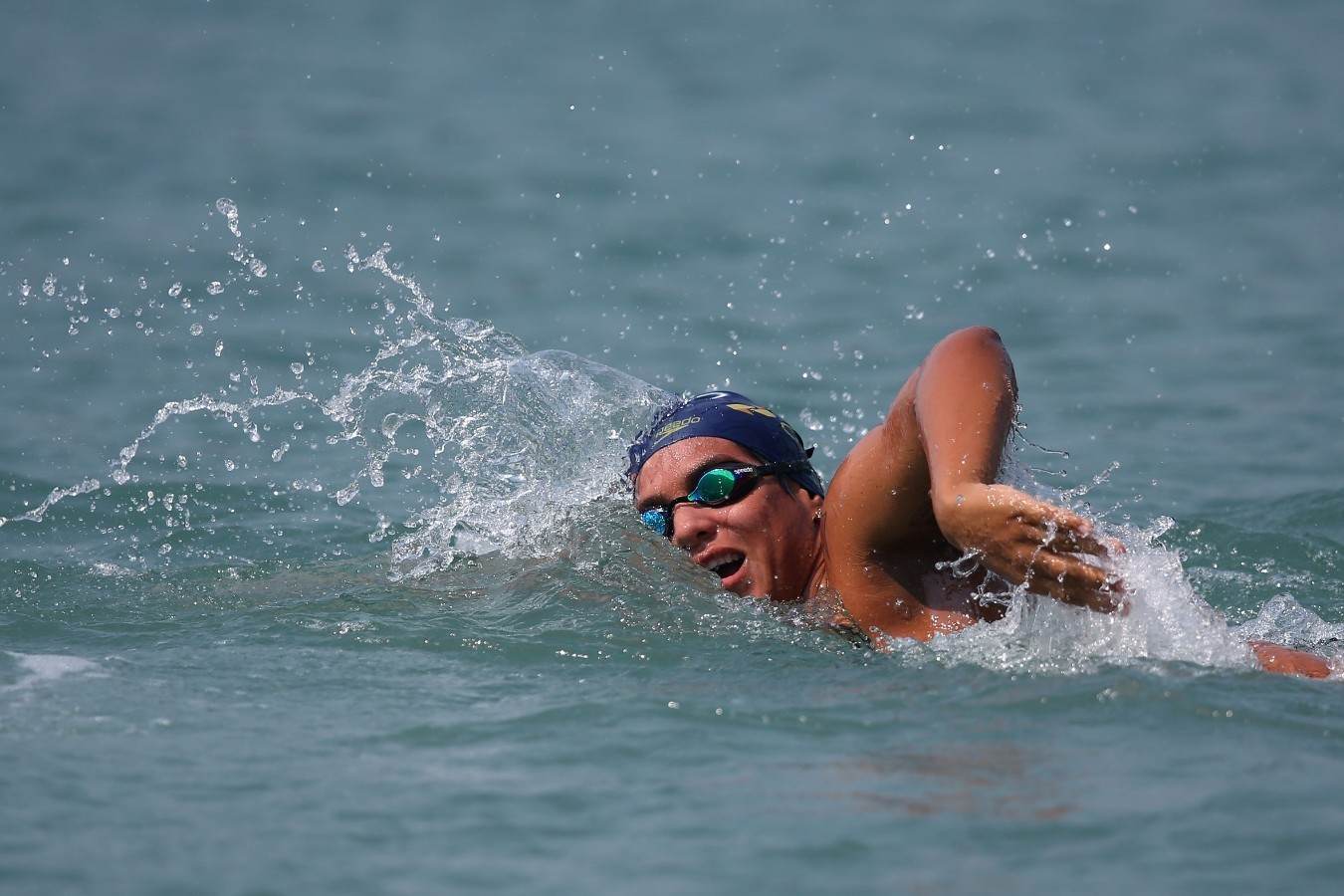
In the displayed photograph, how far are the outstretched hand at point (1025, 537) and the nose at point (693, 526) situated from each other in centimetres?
155

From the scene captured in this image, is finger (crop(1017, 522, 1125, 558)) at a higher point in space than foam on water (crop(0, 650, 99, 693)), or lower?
higher

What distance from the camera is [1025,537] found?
3.66m

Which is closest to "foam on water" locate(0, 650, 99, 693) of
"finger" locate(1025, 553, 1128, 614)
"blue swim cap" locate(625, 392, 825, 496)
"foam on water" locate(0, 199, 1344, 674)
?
"foam on water" locate(0, 199, 1344, 674)

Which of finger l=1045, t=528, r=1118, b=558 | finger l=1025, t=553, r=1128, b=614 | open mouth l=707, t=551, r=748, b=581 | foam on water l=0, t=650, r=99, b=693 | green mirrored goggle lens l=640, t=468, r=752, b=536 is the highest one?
green mirrored goggle lens l=640, t=468, r=752, b=536

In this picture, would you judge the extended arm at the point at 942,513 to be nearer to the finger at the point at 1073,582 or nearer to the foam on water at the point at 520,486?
the finger at the point at 1073,582

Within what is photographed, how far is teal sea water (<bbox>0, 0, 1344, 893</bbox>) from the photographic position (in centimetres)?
367

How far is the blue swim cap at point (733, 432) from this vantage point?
215 inches

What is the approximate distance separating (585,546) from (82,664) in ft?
6.16

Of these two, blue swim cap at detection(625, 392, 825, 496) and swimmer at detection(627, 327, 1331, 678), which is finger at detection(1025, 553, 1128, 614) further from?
blue swim cap at detection(625, 392, 825, 496)

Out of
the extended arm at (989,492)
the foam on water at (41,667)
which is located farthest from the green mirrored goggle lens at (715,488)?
the foam on water at (41,667)

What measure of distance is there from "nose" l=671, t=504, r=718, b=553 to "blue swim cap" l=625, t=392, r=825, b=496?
283 millimetres

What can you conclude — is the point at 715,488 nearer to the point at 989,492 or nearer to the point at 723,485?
the point at 723,485

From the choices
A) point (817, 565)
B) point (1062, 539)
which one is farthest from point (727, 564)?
point (1062, 539)

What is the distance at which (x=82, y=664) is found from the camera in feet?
16.1
